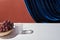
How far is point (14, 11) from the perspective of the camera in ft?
6.59

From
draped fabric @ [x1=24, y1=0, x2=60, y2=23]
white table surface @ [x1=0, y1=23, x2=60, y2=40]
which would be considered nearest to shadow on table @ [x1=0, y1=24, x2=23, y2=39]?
white table surface @ [x1=0, y1=23, x2=60, y2=40]

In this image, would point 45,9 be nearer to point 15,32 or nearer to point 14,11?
point 14,11

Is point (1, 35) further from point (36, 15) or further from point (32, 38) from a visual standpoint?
point (36, 15)

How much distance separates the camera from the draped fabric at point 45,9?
188 cm

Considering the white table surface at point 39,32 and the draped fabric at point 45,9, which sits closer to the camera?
the white table surface at point 39,32

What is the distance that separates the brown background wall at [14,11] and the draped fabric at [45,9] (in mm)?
101

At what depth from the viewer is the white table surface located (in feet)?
4.29

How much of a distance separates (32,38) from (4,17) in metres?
0.88

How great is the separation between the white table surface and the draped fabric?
0.43 metres

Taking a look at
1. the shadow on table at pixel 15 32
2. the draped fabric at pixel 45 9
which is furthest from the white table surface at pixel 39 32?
the draped fabric at pixel 45 9

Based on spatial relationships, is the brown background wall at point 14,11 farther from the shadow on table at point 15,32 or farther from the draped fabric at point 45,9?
the shadow on table at point 15,32

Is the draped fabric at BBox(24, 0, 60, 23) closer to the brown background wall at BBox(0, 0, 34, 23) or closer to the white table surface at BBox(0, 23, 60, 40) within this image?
the brown background wall at BBox(0, 0, 34, 23)

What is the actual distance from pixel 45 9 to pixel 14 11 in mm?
443

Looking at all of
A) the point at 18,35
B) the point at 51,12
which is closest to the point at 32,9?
the point at 51,12
